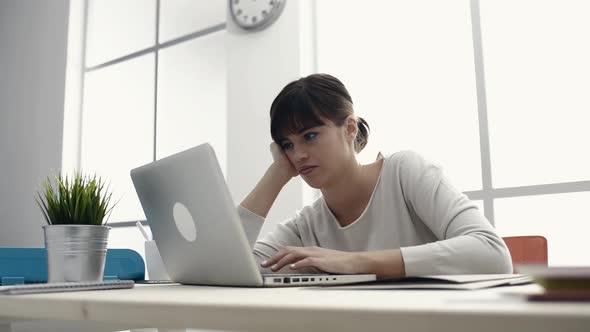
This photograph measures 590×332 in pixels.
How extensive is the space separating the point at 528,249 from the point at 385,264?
56 centimetres

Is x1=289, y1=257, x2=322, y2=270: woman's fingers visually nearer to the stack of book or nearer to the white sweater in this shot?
the white sweater

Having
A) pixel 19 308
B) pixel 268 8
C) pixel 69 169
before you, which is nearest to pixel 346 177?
pixel 19 308

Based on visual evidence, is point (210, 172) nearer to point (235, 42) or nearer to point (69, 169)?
point (235, 42)

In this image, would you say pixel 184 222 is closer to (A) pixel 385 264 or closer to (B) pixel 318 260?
(B) pixel 318 260

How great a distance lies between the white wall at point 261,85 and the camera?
9.90 ft

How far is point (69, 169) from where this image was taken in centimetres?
447

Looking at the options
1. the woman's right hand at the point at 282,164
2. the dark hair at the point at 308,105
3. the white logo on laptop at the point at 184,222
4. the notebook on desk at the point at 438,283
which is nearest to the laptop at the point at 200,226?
the white logo on laptop at the point at 184,222

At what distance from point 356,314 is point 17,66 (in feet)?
16.7

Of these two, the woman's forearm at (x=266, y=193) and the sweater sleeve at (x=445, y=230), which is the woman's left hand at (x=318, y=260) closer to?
the sweater sleeve at (x=445, y=230)

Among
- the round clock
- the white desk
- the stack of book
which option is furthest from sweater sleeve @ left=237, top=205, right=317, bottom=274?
the round clock

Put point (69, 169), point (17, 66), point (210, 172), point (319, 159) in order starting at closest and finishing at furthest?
point (210, 172)
point (319, 159)
point (69, 169)
point (17, 66)

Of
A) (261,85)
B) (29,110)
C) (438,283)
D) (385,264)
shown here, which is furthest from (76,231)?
(29,110)

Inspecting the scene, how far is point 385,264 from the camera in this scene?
3.26 ft

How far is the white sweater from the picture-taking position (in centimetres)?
112
